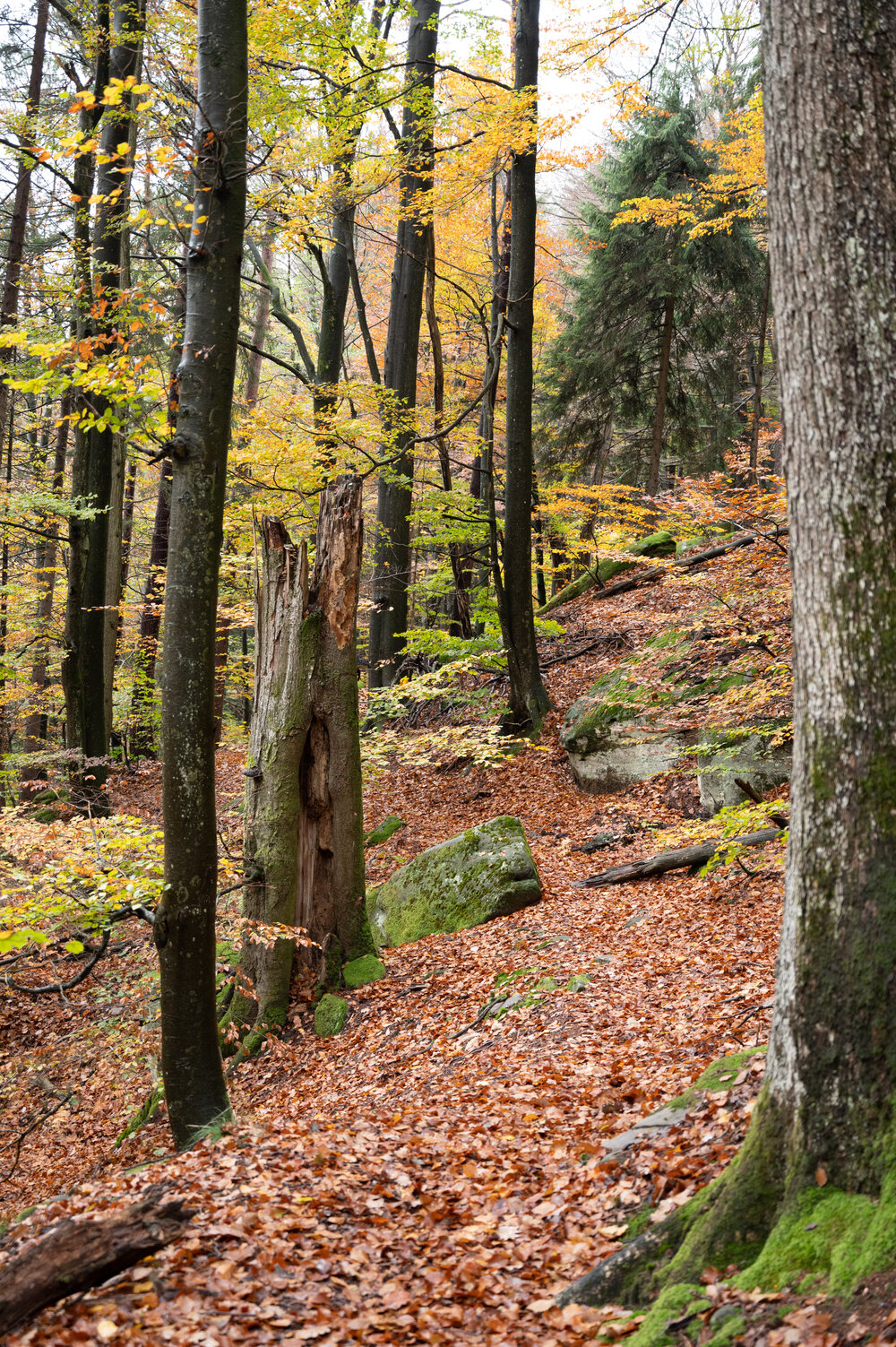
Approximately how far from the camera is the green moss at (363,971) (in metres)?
7.39

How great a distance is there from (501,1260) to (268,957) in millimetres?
4323

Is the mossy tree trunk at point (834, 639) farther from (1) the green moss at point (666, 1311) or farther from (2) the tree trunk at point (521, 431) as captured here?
(2) the tree trunk at point (521, 431)

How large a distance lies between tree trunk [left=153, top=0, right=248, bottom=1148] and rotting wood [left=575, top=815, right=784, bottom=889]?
4.62m

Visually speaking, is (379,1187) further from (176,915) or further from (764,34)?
(764,34)

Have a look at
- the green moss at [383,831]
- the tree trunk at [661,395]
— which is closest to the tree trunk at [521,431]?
the green moss at [383,831]

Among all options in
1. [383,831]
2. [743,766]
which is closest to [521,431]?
[743,766]

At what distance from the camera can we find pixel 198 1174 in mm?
3770

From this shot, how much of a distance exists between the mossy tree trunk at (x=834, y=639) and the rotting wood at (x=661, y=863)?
528 cm

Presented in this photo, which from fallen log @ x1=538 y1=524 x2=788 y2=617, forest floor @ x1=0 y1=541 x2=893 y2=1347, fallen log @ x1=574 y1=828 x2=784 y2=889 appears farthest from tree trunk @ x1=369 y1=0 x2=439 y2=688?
fallen log @ x1=574 y1=828 x2=784 y2=889

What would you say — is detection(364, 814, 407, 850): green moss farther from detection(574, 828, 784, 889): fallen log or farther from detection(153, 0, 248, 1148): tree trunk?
detection(153, 0, 248, 1148): tree trunk

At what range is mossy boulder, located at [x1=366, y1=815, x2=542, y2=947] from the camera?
8148mm

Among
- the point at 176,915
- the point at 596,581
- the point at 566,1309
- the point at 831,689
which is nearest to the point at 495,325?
the point at 596,581

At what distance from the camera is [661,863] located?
8117mm

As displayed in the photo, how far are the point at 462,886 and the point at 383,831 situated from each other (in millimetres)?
3355
